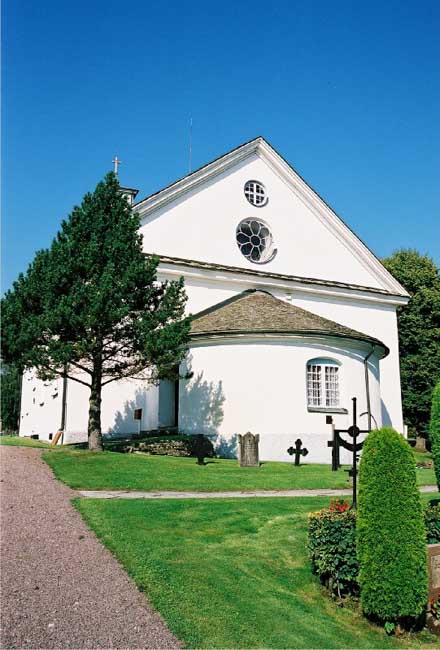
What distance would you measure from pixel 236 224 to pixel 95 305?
1299cm

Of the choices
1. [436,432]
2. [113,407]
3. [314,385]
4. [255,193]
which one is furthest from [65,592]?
[255,193]

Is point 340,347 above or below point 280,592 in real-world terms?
above

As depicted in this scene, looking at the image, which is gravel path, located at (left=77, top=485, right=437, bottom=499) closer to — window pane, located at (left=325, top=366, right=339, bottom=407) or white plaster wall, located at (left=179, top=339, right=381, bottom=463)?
white plaster wall, located at (left=179, top=339, right=381, bottom=463)

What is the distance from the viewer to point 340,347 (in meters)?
23.4

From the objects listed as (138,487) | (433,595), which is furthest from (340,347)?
(433,595)

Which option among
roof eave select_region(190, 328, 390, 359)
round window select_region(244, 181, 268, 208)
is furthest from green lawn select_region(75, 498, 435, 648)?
round window select_region(244, 181, 268, 208)

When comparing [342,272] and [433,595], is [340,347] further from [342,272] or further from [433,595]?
[433,595]

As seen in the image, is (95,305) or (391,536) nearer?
(391,536)

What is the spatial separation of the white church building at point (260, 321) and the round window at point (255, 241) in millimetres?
56

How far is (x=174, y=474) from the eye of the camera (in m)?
15.6

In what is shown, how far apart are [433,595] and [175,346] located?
12.9m

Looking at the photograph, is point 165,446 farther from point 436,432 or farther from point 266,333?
point 436,432

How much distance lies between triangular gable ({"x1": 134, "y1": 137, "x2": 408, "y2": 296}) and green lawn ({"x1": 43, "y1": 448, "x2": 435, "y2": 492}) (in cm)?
1212

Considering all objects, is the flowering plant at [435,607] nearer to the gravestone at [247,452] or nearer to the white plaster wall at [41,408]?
the gravestone at [247,452]
